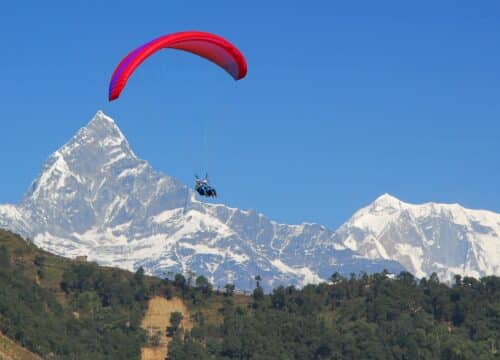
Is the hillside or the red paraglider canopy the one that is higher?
the red paraglider canopy

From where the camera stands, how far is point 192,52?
11112 cm

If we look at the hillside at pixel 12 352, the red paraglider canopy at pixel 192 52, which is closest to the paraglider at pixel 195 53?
the red paraglider canopy at pixel 192 52

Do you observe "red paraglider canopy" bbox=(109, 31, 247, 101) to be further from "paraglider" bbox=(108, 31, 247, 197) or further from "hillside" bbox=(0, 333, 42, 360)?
"hillside" bbox=(0, 333, 42, 360)

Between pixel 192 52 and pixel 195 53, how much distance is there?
21.6 inches

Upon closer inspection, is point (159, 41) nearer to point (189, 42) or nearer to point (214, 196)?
point (189, 42)

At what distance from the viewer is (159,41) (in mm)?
103812

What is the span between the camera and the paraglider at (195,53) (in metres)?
99.9

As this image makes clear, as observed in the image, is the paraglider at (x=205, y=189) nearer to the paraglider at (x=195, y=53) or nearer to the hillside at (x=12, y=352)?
the paraglider at (x=195, y=53)

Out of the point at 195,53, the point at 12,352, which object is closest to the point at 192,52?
the point at 195,53

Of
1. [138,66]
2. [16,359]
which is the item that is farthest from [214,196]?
[16,359]

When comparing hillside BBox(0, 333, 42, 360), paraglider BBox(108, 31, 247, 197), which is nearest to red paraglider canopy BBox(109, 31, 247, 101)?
paraglider BBox(108, 31, 247, 197)

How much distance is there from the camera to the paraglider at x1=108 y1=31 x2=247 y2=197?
328 ft

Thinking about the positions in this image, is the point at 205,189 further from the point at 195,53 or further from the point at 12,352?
the point at 12,352

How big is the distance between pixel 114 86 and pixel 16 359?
91.6 meters
